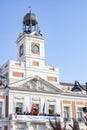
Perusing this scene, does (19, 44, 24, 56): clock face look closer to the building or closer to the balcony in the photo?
the building

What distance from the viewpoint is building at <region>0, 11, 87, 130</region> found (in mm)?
28875

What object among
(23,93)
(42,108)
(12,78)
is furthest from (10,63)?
(42,108)

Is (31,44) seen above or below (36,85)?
above

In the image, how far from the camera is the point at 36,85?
102 ft

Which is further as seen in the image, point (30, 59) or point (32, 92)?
point (30, 59)

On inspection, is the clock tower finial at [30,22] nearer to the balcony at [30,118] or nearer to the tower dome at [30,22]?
the tower dome at [30,22]

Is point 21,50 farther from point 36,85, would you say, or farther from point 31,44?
point 36,85

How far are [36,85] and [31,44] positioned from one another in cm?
550

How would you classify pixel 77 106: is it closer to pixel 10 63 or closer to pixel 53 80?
pixel 53 80

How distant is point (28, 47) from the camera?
1312 inches

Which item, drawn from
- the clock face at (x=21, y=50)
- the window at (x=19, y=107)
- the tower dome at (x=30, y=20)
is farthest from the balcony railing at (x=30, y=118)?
the tower dome at (x=30, y=20)

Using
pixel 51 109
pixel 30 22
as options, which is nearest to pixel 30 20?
pixel 30 22

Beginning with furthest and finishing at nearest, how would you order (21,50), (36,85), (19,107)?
(21,50), (36,85), (19,107)

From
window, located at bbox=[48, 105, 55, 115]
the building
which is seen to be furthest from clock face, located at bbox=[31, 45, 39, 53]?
window, located at bbox=[48, 105, 55, 115]
